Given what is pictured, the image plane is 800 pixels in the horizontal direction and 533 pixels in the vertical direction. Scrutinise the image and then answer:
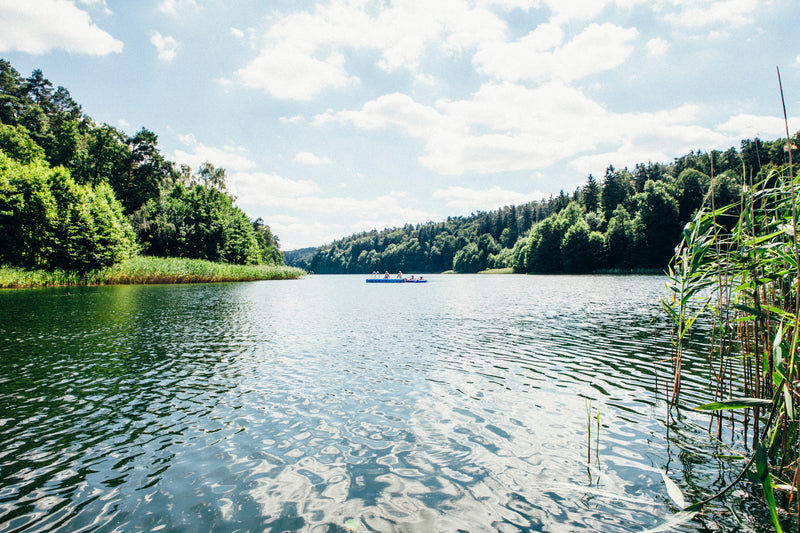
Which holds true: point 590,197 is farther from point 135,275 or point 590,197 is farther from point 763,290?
point 763,290

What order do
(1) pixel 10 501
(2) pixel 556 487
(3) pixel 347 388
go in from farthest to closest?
1. (3) pixel 347 388
2. (2) pixel 556 487
3. (1) pixel 10 501

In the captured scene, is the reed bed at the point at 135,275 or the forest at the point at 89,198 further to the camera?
the forest at the point at 89,198

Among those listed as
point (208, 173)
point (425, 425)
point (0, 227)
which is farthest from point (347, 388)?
point (208, 173)

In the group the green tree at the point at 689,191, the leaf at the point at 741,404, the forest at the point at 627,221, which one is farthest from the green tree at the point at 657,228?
the leaf at the point at 741,404

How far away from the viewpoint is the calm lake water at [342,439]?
4.88 meters

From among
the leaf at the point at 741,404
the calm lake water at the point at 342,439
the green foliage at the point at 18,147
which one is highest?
the green foliage at the point at 18,147

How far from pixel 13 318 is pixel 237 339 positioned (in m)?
12.6

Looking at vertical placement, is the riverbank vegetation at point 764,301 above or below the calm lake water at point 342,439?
above

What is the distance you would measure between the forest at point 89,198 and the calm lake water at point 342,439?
39857 millimetres

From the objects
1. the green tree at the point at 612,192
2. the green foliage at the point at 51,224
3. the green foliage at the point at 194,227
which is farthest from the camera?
the green tree at the point at 612,192

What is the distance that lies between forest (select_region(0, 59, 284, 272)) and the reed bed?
1.82 m

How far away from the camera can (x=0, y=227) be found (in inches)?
1646

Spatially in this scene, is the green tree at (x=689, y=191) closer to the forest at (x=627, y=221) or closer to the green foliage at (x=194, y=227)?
the forest at (x=627, y=221)

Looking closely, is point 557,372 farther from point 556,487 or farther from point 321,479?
point 321,479
